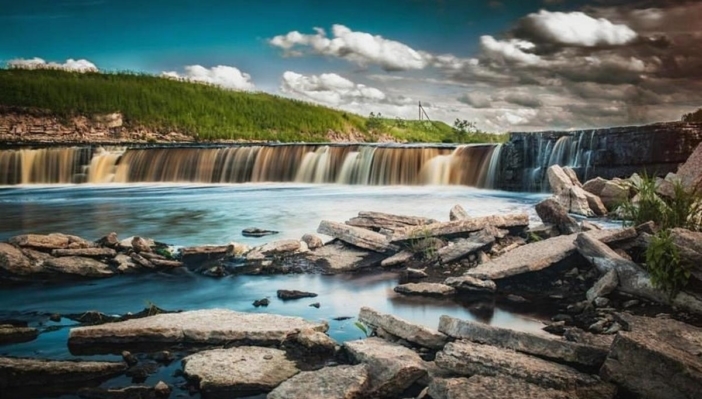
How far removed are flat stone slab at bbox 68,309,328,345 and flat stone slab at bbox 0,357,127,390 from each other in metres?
0.31

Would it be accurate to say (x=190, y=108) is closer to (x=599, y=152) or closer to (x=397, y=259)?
(x=599, y=152)

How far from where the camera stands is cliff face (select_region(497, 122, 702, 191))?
8.69m

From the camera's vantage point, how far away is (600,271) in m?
3.45

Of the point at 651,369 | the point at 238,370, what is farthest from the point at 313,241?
the point at 651,369

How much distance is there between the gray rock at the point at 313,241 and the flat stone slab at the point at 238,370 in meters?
2.22

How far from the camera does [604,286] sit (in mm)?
3148

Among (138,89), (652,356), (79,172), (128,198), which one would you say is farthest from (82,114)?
(652,356)

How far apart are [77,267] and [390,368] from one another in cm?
277

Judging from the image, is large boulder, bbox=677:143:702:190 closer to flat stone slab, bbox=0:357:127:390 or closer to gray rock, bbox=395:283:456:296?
gray rock, bbox=395:283:456:296

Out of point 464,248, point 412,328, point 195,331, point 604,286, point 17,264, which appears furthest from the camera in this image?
point 464,248

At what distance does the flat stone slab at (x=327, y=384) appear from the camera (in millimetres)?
1950

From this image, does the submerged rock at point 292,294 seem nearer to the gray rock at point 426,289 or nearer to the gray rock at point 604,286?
the gray rock at point 426,289

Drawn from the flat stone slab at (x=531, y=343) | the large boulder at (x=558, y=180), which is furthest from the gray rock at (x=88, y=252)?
the large boulder at (x=558, y=180)

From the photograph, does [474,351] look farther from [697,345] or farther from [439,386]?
[697,345]
